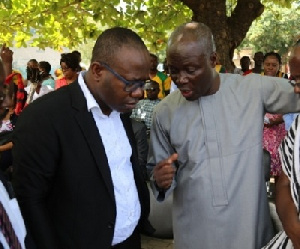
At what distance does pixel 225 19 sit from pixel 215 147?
164 inches

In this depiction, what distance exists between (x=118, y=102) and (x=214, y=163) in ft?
1.93

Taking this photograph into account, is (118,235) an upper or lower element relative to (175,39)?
lower

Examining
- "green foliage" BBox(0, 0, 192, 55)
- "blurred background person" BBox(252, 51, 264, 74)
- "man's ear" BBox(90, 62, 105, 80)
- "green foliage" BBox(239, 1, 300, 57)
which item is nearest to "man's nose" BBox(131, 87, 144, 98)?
"man's ear" BBox(90, 62, 105, 80)

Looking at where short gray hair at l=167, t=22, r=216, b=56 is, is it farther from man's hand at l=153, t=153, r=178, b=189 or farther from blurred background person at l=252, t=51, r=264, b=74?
blurred background person at l=252, t=51, r=264, b=74

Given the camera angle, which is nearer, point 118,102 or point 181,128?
point 118,102

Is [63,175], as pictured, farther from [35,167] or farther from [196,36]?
[196,36]

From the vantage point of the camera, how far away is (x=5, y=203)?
56.0 inches

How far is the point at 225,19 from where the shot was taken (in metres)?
5.93

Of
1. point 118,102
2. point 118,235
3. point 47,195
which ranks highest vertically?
point 118,102

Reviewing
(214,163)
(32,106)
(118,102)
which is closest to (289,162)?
(214,163)

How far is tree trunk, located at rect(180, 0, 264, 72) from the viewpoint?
5.80m

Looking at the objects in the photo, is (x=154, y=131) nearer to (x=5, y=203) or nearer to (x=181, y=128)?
(x=181, y=128)

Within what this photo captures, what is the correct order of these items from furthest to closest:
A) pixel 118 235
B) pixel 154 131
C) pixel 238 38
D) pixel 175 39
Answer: pixel 238 38 → pixel 154 131 → pixel 175 39 → pixel 118 235

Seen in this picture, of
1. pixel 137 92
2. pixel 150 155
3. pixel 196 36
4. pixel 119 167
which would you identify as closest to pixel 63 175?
pixel 119 167
